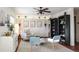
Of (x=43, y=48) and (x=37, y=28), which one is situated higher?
(x=37, y=28)

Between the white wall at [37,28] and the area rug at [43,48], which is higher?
the white wall at [37,28]

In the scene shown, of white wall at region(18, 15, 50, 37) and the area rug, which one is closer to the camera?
the area rug

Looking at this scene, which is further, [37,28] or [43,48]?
[37,28]

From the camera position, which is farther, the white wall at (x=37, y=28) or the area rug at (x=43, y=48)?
the white wall at (x=37, y=28)

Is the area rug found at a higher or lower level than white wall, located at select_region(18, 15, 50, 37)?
lower
